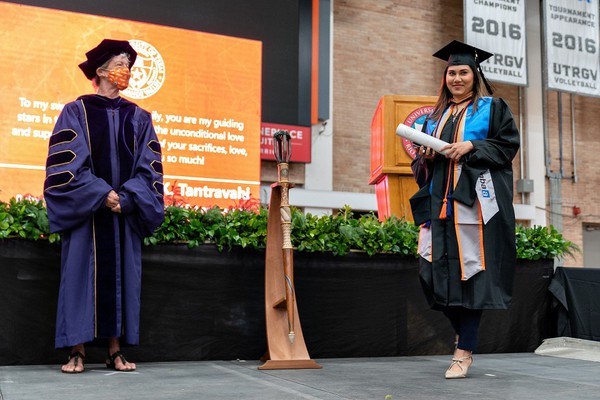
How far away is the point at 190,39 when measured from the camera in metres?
9.37

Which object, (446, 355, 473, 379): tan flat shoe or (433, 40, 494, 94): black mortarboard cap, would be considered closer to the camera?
(446, 355, 473, 379): tan flat shoe

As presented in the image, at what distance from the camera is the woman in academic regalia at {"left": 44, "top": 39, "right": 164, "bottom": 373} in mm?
3264

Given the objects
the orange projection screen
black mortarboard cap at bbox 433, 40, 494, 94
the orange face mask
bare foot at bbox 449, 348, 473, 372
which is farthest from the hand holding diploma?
the orange projection screen

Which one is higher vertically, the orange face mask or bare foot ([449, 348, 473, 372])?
the orange face mask

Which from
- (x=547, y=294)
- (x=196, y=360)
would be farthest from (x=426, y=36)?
(x=196, y=360)

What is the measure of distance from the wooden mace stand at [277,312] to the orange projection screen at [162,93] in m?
4.47

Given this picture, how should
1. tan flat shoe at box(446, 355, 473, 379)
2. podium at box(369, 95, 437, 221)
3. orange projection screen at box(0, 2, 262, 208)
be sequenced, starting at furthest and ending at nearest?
orange projection screen at box(0, 2, 262, 208)
podium at box(369, 95, 437, 221)
tan flat shoe at box(446, 355, 473, 379)

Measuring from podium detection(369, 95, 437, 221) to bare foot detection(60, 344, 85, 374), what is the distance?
2.68 m

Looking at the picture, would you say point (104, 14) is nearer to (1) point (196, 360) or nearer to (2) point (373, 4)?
(2) point (373, 4)

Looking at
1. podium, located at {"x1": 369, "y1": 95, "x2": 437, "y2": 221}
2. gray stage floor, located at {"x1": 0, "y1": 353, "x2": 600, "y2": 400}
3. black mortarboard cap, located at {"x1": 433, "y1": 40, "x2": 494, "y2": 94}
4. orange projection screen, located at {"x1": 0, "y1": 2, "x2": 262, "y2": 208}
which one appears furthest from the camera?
orange projection screen, located at {"x1": 0, "y1": 2, "x2": 262, "y2": 208}

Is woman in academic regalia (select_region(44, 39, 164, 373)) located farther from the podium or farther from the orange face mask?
the podium

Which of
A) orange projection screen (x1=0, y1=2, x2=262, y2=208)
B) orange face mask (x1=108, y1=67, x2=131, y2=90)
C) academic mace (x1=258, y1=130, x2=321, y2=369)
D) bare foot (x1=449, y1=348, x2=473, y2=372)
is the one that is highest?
orange projection screen (x1=0, y1=2, x2=262, y2=208)

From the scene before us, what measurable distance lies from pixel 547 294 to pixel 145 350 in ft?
8.95

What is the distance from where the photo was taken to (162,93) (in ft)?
30.1
